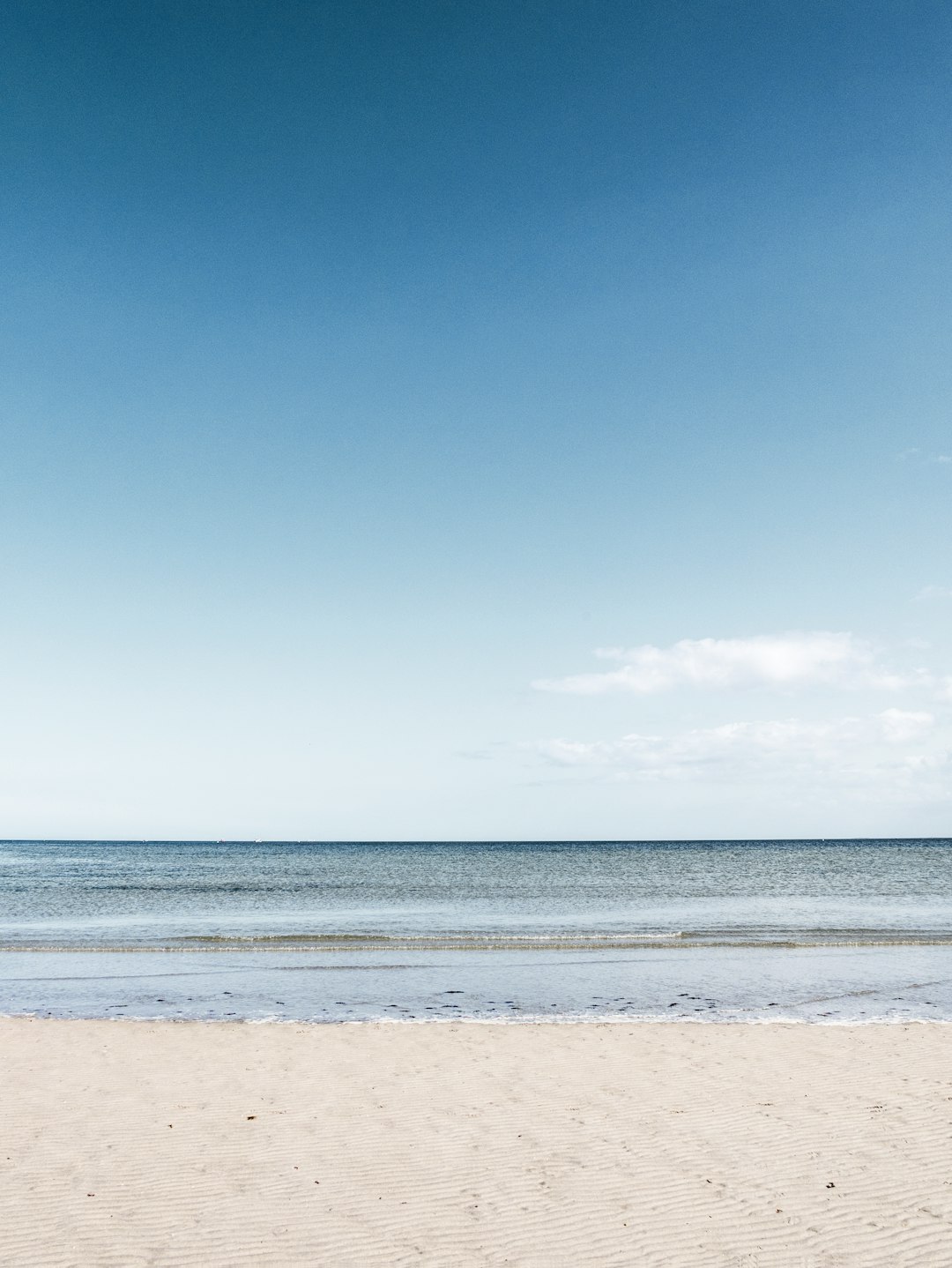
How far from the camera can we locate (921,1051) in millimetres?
14625

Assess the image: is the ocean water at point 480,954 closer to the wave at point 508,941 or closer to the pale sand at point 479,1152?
the wave at point 508,941

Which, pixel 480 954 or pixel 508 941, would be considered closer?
pixel 480 954

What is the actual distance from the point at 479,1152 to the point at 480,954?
19.0 m

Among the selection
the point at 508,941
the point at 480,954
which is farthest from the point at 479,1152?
the point at 508,941

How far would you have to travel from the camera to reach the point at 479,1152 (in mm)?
9859

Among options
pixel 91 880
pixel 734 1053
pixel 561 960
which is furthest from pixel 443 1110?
pixel 91 880

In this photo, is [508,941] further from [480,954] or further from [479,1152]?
[479,1152]

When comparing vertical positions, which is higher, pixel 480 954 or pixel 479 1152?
pixel 479 1152

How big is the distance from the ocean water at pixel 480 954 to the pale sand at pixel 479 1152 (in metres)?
4.14

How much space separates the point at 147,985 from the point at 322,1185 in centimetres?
1606

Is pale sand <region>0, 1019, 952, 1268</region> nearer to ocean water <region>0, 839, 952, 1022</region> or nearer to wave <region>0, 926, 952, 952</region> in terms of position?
ocean water <region>0, 839, 952, 1022</region>

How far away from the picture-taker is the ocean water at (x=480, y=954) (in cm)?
1980

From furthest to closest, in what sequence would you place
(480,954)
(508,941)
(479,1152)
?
1. (508,941)
2. (480,954)
3. (479,1152)

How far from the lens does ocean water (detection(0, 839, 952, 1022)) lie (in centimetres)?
1980
